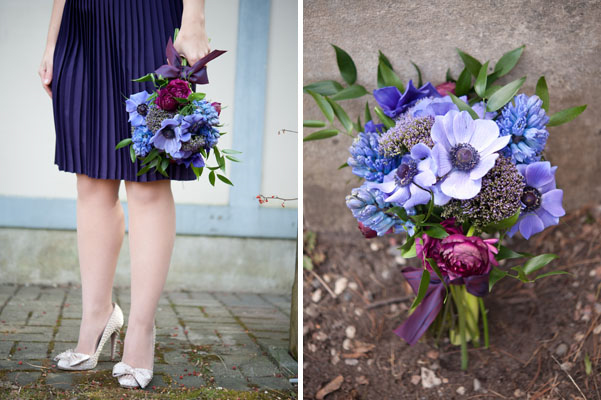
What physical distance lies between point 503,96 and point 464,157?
30 centimetres

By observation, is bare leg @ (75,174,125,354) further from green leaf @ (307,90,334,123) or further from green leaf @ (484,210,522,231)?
green leaf @ (484,210,522,231)

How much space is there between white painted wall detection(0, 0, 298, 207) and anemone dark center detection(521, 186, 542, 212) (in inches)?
78.2

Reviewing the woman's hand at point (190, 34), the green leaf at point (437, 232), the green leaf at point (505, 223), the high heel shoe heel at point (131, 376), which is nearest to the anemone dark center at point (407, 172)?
the green leaf at point (437, 232)

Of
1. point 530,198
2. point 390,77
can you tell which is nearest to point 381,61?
point 390,77

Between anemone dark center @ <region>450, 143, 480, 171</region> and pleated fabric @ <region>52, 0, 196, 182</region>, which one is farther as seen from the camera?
pleated fabric @ <region>52, 0, 196, 182</region>

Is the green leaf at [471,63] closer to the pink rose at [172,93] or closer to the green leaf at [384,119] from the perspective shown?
the green leaf at [384,119]

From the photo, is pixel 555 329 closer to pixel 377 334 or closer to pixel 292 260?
pixel 377 334

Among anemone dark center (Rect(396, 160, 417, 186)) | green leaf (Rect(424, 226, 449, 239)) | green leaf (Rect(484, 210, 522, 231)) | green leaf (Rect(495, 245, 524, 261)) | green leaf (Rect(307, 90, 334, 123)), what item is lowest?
green leaf (Rect(495, 245, 524, 261))

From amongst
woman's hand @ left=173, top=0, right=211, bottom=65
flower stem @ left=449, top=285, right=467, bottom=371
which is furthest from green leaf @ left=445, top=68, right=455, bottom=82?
woman's hand @ left=173, top=0, right=211, bottom=65

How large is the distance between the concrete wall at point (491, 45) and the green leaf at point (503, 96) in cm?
41

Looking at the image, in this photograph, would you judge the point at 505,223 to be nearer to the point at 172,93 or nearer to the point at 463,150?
the point at 463,150

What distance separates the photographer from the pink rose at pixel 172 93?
65.9 inches

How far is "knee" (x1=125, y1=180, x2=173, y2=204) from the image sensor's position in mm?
1887

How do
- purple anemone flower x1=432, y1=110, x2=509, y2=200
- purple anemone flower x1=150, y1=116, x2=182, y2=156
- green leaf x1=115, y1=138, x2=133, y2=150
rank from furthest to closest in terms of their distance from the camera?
1. green leaf x1=115, y1=138, x2=133, y2=150
2. purple anemone flower x1=150, y1=116, x2=182, y2=156
3. purple anemone flower x1=432, y1=110, x2=509, y2=200
